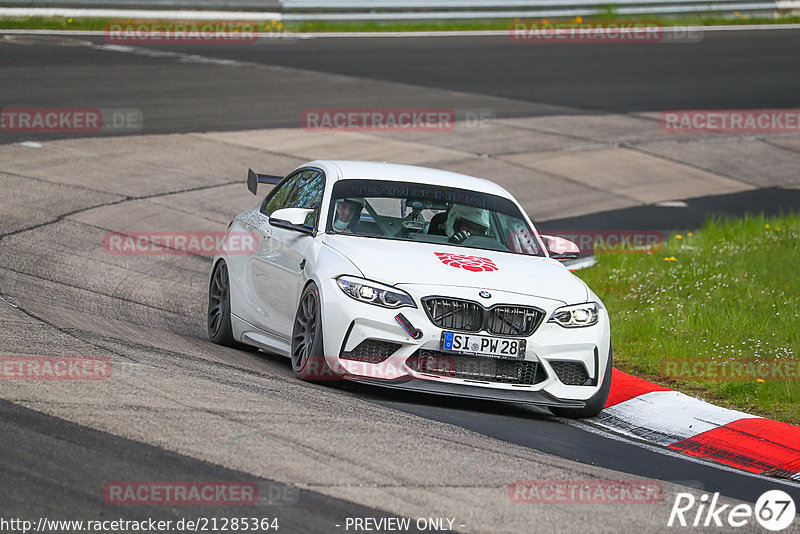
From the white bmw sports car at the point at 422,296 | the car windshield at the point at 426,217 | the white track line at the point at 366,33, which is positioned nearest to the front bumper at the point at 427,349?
the white bmw sports car at the point at 422,296

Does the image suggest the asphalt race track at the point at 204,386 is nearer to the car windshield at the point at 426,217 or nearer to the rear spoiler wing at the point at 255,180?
the car windshield at the point at 426,217

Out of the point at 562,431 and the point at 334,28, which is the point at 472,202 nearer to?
the point at 562,431

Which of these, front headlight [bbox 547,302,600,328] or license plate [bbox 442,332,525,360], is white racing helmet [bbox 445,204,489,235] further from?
license plate [bbox 442,332,525,360]

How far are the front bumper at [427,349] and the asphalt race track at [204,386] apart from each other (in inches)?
7.7

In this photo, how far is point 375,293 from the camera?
8055 millimetres

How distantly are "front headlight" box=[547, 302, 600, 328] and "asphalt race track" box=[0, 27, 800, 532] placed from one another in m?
0.70

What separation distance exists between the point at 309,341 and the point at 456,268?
3.64 ft

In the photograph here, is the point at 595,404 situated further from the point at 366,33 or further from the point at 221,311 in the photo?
the point at 366,33

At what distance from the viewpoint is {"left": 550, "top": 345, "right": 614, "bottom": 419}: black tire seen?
27.8 feet

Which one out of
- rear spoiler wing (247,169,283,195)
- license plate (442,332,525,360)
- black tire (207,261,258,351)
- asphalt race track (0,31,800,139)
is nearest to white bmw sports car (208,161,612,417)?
license plate (442,332,525,360)

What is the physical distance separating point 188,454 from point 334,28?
87.4 ft

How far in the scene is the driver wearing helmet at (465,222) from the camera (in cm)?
930

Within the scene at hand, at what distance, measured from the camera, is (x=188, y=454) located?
596 cm

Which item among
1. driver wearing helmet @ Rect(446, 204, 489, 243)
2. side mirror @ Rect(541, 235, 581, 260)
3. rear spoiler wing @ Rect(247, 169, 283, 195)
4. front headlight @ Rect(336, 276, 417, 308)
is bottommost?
front headlight @ Rect(336, 276, 417, 308)
